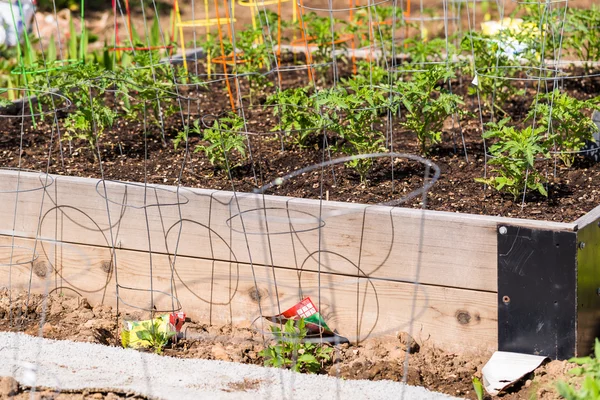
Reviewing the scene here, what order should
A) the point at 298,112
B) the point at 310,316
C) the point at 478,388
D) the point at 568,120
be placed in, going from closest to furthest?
1. the point at 478,388
2. the point at 310,316
3. the point at 568,120
4. the point at 298,112

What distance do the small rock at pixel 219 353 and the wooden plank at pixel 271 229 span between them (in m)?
0.35

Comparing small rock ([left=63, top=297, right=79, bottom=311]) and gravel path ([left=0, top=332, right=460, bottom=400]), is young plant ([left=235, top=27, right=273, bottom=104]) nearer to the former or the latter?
small rock ([left=63, top=297, right=79, bottom=311])

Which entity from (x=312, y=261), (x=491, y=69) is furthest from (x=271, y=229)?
(x=491, y=69)

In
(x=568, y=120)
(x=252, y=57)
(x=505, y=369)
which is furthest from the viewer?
(x=252, y=57)

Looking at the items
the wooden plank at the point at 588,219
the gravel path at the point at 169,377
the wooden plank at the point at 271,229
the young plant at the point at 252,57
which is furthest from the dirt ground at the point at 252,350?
the young plant at the point at 252,57

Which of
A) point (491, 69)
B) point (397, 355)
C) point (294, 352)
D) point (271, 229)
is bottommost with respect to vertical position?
point (397, 355)

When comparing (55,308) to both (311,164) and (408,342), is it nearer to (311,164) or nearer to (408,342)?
(311,164)

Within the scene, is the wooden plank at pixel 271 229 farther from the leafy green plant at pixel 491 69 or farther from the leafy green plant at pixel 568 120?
the leafy green plant at pixel 491 69

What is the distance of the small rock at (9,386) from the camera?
2863 mm

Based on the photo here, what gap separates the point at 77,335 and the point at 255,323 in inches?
26.9

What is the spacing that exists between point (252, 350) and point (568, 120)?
154 centimetres

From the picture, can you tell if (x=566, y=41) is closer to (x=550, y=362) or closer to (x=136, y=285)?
(x=550, y=362)

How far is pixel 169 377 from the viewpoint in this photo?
117 inches

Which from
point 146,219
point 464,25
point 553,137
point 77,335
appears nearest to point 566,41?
point 553,137
